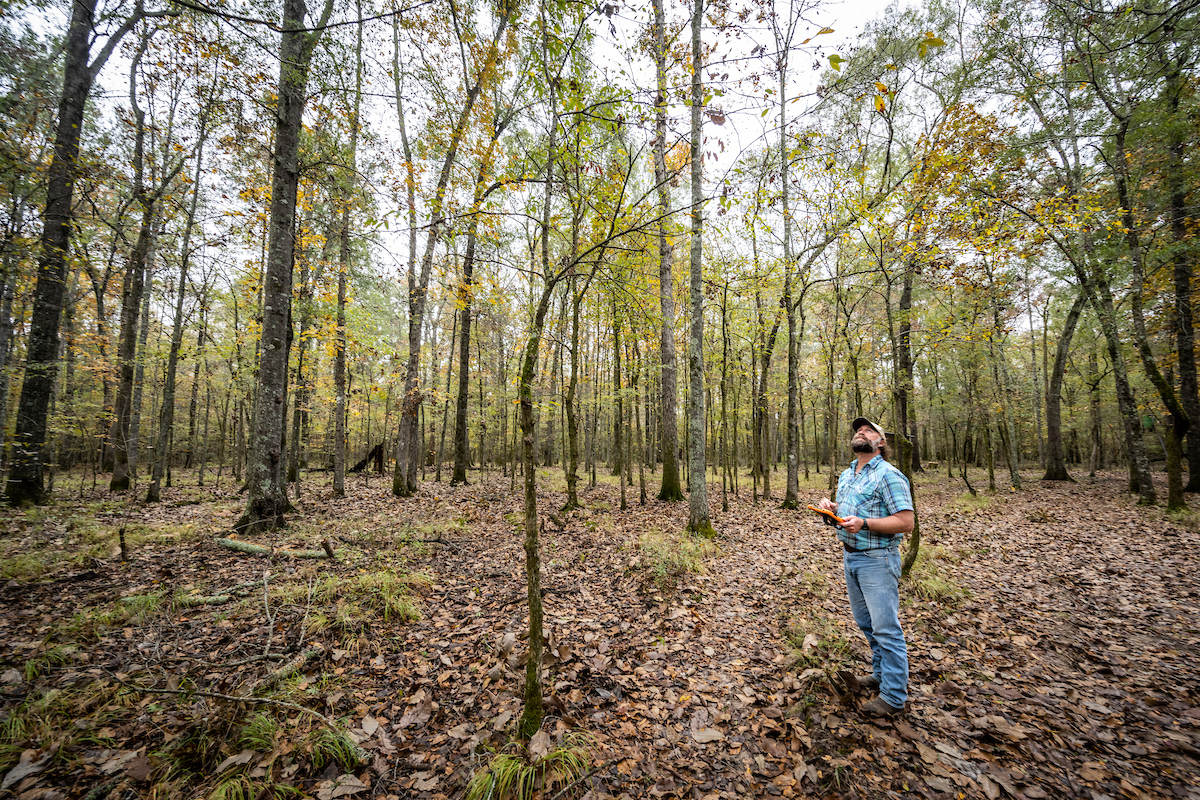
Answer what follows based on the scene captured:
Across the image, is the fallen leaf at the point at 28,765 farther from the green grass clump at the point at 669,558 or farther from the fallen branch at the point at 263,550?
the green grass clump at the point at 669,558

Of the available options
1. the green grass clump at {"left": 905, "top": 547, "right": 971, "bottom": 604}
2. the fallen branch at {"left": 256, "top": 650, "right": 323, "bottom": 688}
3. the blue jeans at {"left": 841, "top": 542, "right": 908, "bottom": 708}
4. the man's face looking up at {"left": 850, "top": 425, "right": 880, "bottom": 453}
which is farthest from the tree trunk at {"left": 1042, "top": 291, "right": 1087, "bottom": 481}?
the fallen branch at {"left": 256, "top": 650, "right": 323, "bottom": 688}

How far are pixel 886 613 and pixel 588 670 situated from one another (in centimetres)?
286

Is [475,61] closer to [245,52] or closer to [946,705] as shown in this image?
[245,52]

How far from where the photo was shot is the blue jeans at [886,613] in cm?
336

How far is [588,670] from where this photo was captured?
400 centimetres

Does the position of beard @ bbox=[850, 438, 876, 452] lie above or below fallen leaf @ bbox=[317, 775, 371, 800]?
above

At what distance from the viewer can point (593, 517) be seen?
9.98 m

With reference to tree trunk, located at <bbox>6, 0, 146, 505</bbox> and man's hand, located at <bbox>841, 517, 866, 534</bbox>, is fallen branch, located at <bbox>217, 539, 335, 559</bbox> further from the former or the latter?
man's hand, located at <bbox>841, 517, 866, 534</bbox>

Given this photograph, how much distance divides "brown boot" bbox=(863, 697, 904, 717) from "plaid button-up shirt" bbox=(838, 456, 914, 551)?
130cm

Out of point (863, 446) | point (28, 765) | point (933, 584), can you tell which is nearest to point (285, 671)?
point (28, 765)

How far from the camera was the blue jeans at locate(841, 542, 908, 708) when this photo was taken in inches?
132

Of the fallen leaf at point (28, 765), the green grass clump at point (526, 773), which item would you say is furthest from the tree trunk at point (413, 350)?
the green grass clump at point (526, 773)

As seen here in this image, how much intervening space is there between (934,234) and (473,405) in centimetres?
1830

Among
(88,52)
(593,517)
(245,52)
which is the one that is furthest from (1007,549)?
(88,52)
